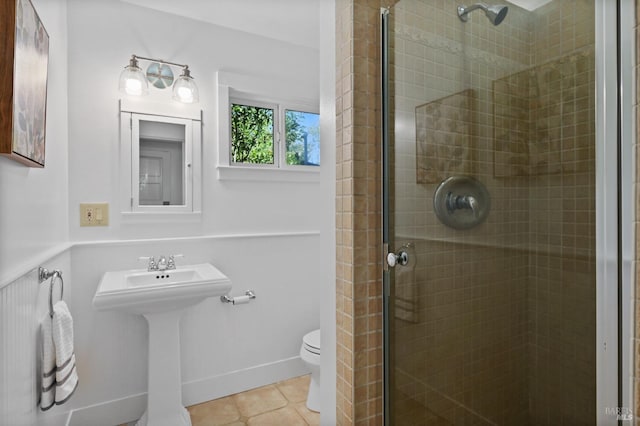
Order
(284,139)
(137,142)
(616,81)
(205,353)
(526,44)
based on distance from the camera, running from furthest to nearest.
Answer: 1. (284,139)
2. (205,353)
3. (137,142)
4. (526,44)
5. (616,81)

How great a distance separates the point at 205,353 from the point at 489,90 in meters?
2.00

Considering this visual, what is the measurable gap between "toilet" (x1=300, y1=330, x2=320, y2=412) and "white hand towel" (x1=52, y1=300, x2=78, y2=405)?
1.06 meters

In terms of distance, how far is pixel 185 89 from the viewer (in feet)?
6.48

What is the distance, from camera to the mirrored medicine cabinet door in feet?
6.30

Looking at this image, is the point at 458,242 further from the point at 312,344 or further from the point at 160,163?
the point at 160,163

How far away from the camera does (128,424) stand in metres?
1.88

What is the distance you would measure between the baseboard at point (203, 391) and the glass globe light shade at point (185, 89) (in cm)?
165

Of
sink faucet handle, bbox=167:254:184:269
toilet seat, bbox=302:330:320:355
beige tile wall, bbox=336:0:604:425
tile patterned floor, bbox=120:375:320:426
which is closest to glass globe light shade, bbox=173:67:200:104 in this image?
sink faucet handle, bbox=167:254:184:269

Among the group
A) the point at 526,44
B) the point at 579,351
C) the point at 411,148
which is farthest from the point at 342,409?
the point at 526,44

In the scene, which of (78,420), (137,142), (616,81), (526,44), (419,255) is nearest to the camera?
(616,81)

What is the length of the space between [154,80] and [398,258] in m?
1.69

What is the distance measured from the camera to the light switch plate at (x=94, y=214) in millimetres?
1810

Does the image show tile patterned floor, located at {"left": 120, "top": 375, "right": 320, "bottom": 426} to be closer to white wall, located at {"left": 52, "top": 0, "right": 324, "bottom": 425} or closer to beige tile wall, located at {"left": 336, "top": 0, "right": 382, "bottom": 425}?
white wall, located at {"left": 52, "top": 0, "right": 324, "bottom": 425}

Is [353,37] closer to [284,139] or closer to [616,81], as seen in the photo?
[616,81]
